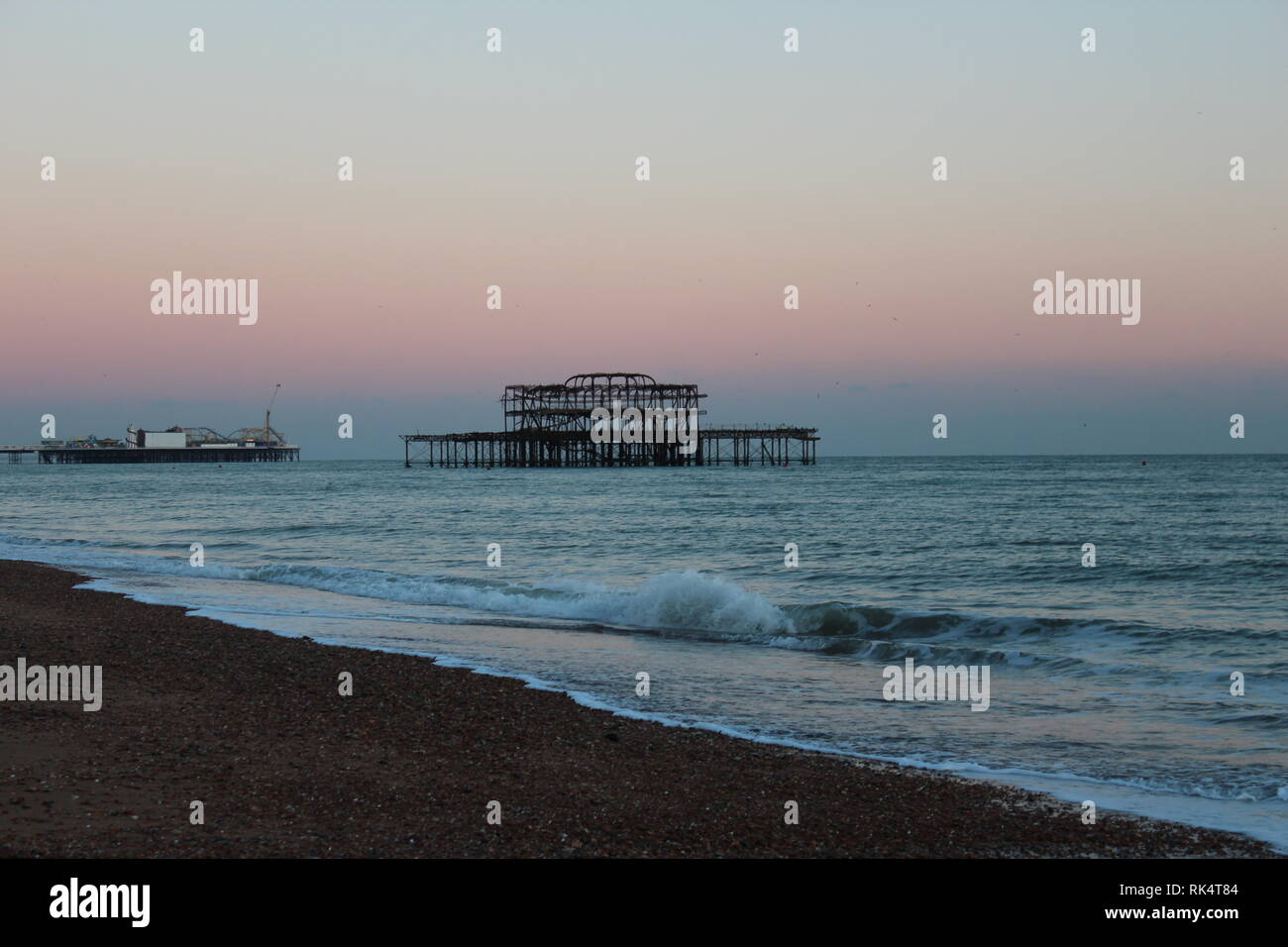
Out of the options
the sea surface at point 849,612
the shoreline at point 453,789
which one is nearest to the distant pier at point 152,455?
the sea surface at point 849,612

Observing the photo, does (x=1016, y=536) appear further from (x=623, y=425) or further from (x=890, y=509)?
(x=623, y=425)

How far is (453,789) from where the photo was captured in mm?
6805

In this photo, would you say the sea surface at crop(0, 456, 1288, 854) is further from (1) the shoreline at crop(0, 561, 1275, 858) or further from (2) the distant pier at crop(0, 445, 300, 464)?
(2) the distant pier at crop(0, 445, 300, 464)

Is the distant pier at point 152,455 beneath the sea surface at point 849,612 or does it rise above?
above

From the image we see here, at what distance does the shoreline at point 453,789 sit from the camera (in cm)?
575

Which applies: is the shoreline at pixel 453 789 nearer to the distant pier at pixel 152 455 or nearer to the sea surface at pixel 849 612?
the sea surface at pixel 849 612

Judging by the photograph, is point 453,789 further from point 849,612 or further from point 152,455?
point 152,455

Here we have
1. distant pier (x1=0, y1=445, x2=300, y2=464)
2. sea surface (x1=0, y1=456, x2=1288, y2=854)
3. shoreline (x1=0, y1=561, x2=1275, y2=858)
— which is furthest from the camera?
distant pier (x1=0, y1=445, x2=300, y2=464)

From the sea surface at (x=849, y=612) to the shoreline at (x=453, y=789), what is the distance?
0.62m

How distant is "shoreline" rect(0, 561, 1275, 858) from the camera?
5.75 metres

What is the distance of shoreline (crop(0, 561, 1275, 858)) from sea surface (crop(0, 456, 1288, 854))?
619 millimetres

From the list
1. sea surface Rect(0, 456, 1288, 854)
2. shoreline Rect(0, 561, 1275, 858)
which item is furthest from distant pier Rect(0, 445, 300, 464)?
shoreline Rect(0, 561, 1275, 858)

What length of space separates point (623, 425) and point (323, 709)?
305 feet
